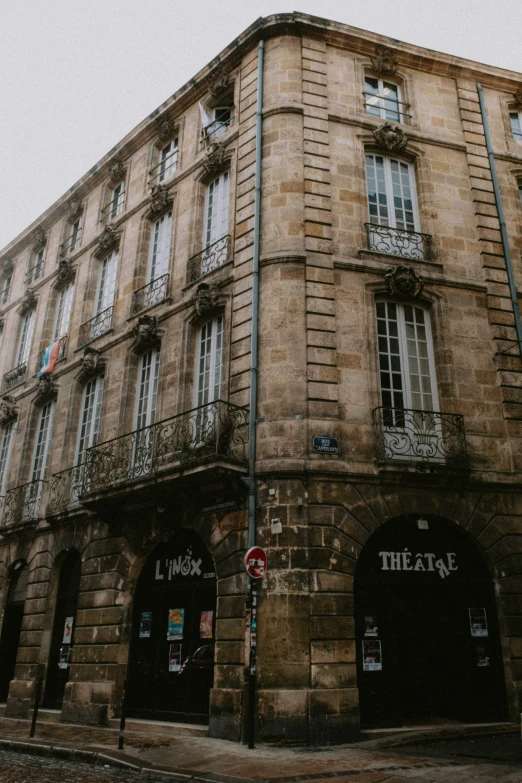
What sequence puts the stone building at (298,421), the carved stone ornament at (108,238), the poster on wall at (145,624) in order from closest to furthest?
1. the stone building at (298,421)
2. the poster on wall at (145,624)
3. the carved stone ornament at (108,238)

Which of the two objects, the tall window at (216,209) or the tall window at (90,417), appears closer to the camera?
the tall window at (216,209)

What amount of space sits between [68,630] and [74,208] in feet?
43.6

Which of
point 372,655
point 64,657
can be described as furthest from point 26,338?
point 372,655

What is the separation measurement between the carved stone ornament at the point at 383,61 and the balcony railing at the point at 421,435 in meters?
9.11

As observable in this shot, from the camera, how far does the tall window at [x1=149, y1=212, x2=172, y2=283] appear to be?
15766 millimetres

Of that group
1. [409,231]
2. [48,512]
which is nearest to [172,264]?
[409,231]

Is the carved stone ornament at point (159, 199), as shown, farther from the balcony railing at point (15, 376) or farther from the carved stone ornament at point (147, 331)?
the balcony railing at point (15, 376)

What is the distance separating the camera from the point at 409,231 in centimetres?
1325

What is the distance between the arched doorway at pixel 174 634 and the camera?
11.2m

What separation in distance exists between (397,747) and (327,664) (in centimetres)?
146

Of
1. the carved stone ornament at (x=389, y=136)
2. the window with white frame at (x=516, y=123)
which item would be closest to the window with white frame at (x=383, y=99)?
the carved stone ornament at (x=389, y=136)

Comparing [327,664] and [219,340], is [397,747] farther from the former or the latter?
[219,340]

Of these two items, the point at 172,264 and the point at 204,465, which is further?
the point at 172,264

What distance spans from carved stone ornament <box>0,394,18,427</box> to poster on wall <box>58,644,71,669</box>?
7879 millimetres
